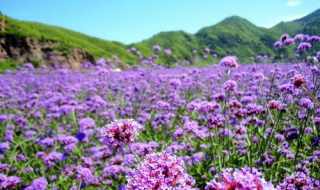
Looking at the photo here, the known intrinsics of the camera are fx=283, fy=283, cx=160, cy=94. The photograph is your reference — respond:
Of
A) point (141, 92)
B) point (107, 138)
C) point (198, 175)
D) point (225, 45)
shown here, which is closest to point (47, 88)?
point (141, 92)

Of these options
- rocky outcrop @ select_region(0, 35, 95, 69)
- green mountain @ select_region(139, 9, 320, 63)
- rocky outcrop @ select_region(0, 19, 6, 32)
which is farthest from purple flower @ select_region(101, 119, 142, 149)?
green mountain @ select_region(139, 9, 320, 63)

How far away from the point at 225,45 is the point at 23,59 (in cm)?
12051

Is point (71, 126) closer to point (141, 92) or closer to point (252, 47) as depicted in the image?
point (141, 92)

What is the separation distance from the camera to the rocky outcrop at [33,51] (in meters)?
34.5

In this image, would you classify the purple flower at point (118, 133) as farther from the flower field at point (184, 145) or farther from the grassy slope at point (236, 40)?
the grassy slope at point (236, 40)

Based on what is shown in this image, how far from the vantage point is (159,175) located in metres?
1.52

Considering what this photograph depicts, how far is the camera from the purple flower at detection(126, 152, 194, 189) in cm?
150

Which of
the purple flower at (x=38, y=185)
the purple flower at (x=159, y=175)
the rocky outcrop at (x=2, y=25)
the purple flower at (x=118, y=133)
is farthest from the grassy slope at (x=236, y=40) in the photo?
the purple flower at (x=159, y=175)

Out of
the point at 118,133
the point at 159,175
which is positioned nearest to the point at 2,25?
the point at 118,133

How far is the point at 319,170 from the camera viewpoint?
3260mm

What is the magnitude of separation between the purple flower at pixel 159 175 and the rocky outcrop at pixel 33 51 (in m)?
34.5

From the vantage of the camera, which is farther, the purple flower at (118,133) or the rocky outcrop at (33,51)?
the rocky outcrop at (33,51)

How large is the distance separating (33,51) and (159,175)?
38272 mm

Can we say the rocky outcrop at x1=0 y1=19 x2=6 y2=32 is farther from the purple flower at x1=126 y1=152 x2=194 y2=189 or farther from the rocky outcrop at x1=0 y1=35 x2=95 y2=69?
the purple flower at x1=126 y1=152 x2=194 y2=189
